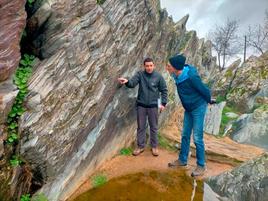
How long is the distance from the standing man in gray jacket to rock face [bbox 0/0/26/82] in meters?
4.37

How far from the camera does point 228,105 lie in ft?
85.8

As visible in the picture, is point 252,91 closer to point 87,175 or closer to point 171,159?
point 171,159

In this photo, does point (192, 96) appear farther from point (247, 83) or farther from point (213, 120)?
point (247, 83)

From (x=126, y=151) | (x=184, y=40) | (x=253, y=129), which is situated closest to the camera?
(x=126, y=151)

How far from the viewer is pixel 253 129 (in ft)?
61.7

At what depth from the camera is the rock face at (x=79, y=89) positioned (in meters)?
8.57

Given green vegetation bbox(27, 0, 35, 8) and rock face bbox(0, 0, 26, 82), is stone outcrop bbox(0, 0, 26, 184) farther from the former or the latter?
green vegetation bbox(27, 0, 35, 8)

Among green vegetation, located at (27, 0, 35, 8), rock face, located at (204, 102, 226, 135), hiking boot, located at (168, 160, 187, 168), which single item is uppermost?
green vegetation, located at (27, 0, 35, 8)

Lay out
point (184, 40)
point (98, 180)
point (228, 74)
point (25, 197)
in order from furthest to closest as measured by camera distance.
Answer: point (228, 74) → point (184, 40) → point (98, 180) → point (25, 197)

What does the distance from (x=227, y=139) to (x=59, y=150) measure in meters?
11.0

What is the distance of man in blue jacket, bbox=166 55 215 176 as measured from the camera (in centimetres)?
1042

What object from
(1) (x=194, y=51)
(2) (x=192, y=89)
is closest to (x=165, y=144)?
(2) (x=192, y=89)

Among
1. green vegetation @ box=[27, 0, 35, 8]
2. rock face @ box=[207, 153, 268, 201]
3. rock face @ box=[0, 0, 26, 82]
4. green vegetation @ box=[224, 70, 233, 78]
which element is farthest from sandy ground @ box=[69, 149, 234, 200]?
green vegetation @ box=[224, 70, 233, 78]

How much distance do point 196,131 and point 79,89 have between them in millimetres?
3597
